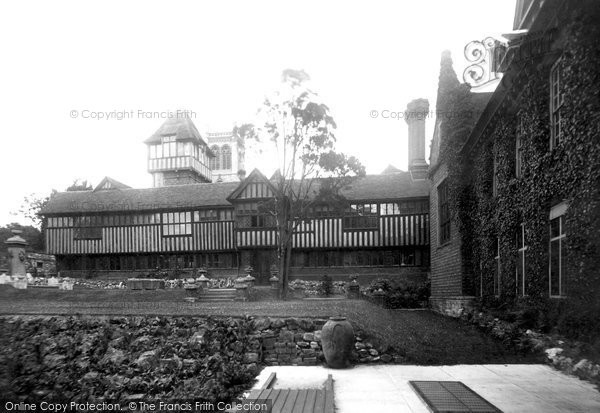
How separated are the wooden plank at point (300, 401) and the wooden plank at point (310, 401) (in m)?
0.03

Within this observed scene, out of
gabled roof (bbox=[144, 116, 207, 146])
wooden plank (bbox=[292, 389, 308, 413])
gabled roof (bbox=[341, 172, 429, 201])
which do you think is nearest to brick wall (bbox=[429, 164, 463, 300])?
gabled roof (bbox=[341, 172, 429, 201])

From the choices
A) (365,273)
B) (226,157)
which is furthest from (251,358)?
(226,157)

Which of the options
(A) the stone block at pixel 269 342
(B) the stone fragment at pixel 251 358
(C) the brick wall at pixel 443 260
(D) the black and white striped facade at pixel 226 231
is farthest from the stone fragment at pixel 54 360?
(D) the black and white striped facade at pixel 226 231

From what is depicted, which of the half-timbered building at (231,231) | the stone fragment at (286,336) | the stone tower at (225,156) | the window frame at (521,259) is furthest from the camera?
the stone tower at (225,156)

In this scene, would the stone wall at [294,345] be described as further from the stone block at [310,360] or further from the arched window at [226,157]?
the arched window at [226,157]

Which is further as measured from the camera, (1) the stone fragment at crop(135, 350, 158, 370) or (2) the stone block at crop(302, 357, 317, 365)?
(1) the stone fragment at crop(135, 350, 158, 370)

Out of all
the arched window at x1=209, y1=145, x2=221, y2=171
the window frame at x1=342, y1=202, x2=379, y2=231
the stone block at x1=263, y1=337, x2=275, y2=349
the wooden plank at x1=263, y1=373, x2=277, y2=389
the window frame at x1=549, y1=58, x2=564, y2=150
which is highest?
the arched window at x1=209, y1=145, x2=221, y2=171

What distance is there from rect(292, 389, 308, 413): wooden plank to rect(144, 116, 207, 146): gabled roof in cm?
3562

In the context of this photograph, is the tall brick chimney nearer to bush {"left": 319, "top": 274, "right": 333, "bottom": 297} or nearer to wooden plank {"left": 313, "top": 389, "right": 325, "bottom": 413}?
bush {"left": 319, "top": 274, "right": 333, "bottom": 297}

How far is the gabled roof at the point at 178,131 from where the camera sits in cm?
3969

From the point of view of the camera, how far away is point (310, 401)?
206 inches

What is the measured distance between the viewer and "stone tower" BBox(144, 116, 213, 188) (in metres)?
39.7

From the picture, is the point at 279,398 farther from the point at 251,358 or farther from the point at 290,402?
the point at 251,358

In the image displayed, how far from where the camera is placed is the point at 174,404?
6.23 meters
